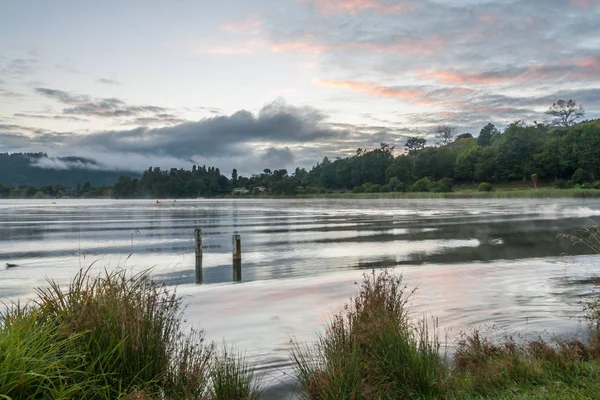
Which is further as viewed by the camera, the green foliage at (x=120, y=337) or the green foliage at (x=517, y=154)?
the green foliage at (x=517, y=154)

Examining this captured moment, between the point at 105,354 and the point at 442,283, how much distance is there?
11966 millimetres

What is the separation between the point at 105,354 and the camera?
18.2 ft

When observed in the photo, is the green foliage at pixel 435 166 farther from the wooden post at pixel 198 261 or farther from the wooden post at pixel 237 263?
the wooden post at pixel 198 261

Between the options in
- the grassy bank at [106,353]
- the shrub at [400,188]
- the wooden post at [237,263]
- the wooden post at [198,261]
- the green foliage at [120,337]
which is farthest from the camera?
the shrub at [400,188]

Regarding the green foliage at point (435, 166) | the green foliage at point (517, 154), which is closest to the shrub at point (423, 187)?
the green foliage at point (517, 154)

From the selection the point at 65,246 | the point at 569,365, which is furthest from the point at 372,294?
the point at 65,246

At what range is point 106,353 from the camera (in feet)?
18.2

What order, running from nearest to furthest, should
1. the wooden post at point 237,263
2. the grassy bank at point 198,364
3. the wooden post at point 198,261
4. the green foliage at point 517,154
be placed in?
the grassy bank at point 198,364 → the wooden post at point 198,261 → the wooden post at point 237,263 → the green foliage at point 517,154

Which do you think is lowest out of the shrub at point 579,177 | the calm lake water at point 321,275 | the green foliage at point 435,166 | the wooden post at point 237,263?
the calm lake water at point 321,275

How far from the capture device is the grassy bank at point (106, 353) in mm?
4809

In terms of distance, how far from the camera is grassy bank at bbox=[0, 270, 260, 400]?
4.81 m

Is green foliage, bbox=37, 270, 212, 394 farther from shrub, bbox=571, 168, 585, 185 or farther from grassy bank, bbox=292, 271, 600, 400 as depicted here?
shrub, bbox=571, 168, 585, 185

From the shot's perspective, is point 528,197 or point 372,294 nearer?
point 372,294

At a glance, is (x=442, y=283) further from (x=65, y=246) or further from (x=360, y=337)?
(x=65, y=246)
